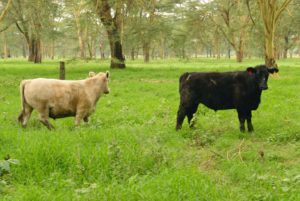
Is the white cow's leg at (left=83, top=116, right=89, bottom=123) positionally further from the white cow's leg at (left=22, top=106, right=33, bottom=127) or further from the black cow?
the black cow

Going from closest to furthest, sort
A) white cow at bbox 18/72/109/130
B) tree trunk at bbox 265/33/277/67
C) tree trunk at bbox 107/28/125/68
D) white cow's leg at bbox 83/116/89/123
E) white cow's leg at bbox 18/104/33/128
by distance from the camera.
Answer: white cow at bbox 18/72/109/130 → white cow's leg at bbox 18/104/33/128 → white cow's leg at bbox 83/116/89/123 → tree trunk at bbox 265/33/277/67 → tree trunk at bbox 107/28/125/68

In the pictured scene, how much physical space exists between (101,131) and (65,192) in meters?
3.10

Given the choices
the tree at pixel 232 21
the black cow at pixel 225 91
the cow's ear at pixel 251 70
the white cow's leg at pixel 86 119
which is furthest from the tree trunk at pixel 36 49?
the cow's ear at pixel 251 70

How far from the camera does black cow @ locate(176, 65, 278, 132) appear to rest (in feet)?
31.7

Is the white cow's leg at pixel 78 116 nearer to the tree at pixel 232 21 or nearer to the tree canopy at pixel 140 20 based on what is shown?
the tree canopy at pixel 140 20

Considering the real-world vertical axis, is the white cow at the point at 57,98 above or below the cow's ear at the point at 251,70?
below

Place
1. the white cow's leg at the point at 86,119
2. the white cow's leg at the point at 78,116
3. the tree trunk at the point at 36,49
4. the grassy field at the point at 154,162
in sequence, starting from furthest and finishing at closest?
the tree trunk at the point at 36,49 < the white cow's leg at the point at 86,119 < the white cow's leg at the point at 78,116 < the grassy field at the point at 154,162

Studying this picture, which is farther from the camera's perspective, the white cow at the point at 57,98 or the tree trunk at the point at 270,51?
the tree trunk at the point at 270,51

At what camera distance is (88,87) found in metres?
9.83

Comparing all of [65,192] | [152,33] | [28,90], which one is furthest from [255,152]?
[152,33]

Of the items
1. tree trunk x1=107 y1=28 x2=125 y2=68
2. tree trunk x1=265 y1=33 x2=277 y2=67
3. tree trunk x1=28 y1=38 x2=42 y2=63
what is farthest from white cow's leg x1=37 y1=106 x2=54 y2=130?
tree trunk x1=28 y1=38 x2=42 y2=63

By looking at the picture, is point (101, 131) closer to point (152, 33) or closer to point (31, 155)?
point (31, 155)

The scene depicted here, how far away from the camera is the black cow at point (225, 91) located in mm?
9672

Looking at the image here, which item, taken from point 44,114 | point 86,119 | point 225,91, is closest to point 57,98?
point 44,114
